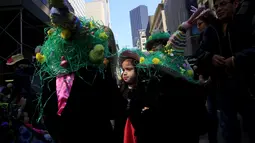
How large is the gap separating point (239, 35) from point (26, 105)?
362 cm

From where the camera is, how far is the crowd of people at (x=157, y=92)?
183cm

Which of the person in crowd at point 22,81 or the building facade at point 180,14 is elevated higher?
the building facade at point 180,14

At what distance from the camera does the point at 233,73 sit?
2098 mm

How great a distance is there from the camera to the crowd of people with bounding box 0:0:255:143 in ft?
6.00

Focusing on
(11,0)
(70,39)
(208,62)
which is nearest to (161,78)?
(208,62)

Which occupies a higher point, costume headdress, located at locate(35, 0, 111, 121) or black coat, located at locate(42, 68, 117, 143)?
costume headdress, located at locate(35, 0, 111, 121)

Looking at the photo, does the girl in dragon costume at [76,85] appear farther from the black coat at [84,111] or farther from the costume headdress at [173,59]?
the costume headdress at [173,59]

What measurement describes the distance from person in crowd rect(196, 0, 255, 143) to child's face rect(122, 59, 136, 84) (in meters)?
0.68

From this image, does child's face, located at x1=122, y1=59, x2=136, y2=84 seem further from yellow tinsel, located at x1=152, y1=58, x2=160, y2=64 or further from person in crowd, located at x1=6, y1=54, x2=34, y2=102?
person in crowd, located at x1=6, y1=54, x2=34, y2=102

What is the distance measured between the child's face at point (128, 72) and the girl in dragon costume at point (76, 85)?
0.31 m

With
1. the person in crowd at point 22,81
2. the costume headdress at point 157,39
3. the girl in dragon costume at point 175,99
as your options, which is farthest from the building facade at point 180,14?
the girl in dragon costume at point 175,99

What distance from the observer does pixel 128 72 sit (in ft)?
7.44

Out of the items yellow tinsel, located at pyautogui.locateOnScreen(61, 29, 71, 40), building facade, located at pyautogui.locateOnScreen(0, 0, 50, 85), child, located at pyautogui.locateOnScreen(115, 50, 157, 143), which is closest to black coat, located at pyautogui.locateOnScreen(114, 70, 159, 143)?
child, located at pyautogui.locateOnScreen(115, 50, 157, 143)

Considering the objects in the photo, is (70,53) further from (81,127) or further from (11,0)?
(11,0)
